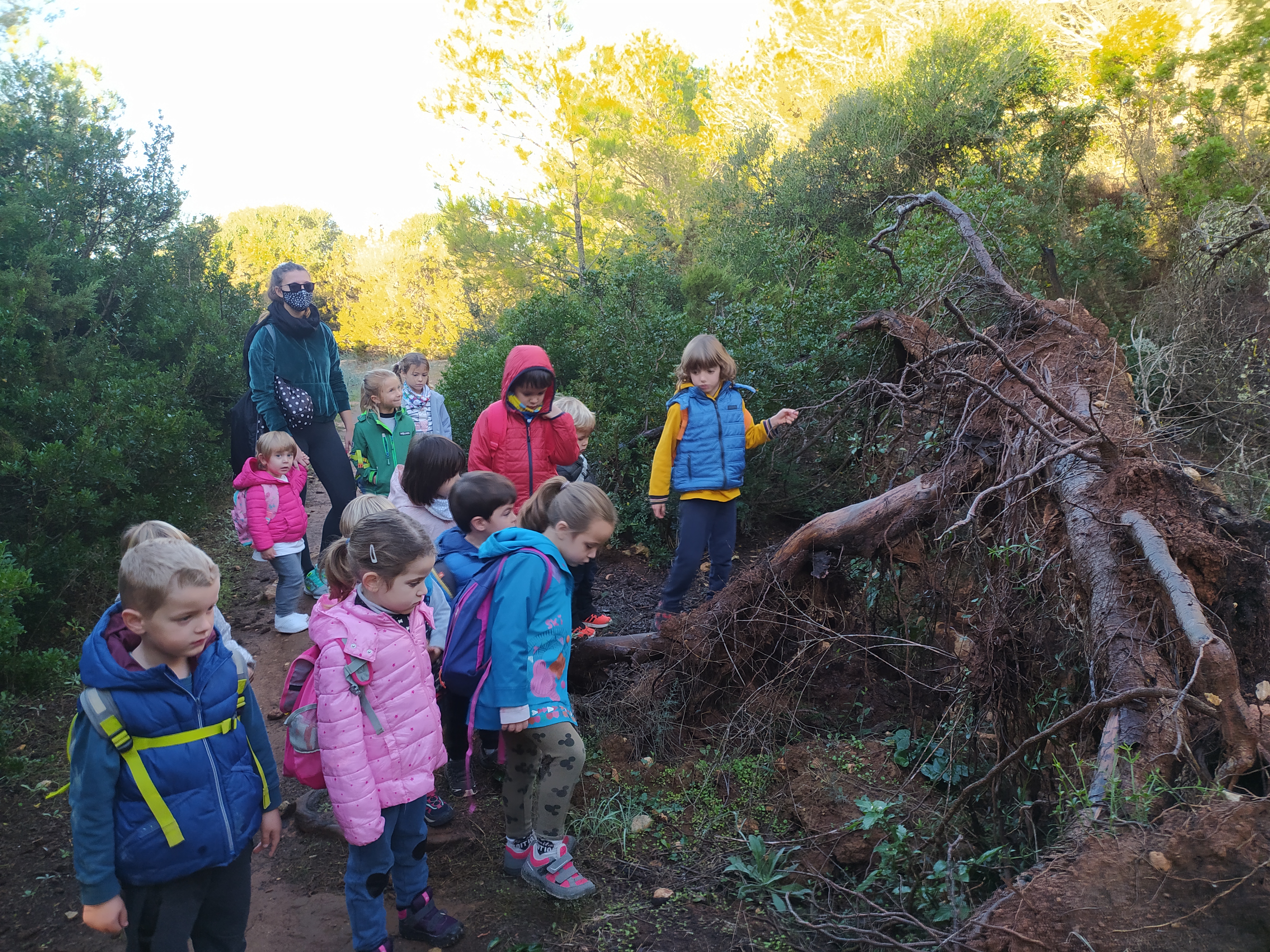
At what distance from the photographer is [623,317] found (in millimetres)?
6770

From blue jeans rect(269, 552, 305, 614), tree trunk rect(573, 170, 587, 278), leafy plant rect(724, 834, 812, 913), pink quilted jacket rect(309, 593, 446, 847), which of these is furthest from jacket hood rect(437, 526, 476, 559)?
tree trunk rect(573, 170, 587, 278)

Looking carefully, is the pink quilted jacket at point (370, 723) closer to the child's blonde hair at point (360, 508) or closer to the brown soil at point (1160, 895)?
the child's blonde hair at point (360, 508)

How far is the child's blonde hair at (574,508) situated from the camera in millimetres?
2773

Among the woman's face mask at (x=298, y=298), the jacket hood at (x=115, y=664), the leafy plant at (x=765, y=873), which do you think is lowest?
the leafy plant at (x=765, y=873)

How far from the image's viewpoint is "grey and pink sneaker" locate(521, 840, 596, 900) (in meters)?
2.64

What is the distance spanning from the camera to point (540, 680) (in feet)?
8.57

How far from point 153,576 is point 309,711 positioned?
25.3 inches

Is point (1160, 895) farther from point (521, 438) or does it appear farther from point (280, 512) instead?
point (280, 512)

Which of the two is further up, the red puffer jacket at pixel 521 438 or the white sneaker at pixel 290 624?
the red puffer jacket at pixel 521 438

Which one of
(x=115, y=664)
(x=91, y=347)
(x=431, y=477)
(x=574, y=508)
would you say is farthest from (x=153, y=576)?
(x=91, y=347)

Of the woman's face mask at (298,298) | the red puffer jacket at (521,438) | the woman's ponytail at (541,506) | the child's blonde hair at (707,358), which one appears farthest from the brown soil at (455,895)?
the woman's face mask at (298,298)

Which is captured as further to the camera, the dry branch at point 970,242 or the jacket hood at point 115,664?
the dry branch at point 970,242

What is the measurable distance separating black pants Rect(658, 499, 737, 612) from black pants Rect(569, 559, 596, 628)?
442 millimetres

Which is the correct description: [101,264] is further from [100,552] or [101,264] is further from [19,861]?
[19,861]
